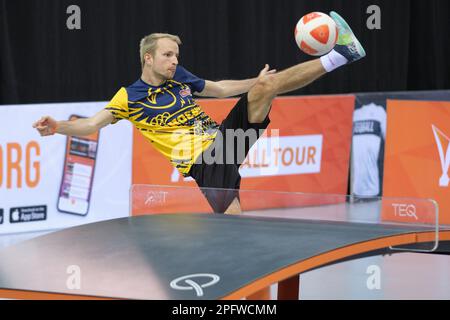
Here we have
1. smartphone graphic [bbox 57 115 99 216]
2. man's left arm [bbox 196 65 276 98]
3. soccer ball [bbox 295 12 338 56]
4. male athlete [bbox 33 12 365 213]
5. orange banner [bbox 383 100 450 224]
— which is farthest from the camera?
orange banner [bbox 383 100 450 224]

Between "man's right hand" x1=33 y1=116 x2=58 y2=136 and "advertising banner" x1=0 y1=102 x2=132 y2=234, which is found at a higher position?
"man's right hand" x1=33 y1=116 x2=58 y2=136

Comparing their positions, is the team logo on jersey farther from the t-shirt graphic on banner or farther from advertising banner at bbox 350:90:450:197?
the t-shirt graphic on banner

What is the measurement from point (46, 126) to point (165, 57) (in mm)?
1158

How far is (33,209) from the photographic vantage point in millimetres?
8031

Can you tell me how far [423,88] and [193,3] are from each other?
10.9ft

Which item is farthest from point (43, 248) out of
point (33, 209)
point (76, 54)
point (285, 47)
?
point (285, 47)

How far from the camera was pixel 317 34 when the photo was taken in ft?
17.9

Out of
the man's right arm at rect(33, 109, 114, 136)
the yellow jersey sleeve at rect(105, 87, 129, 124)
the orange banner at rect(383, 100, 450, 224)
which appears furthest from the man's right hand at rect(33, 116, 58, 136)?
the orange banner at rect(383, 100, 450, 224)

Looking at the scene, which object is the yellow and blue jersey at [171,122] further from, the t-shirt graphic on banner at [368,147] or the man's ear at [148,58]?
the t-shirt graphic on banner at [368,147]

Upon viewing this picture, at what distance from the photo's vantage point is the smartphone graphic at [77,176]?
816cm

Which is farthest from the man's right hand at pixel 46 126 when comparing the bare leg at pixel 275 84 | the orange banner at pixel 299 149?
the orange banner at pixel 299 149

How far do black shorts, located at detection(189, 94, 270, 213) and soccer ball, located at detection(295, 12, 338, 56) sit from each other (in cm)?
48

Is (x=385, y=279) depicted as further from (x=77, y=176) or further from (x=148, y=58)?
(x=77, y=176)

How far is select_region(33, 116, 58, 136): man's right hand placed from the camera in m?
4.78
